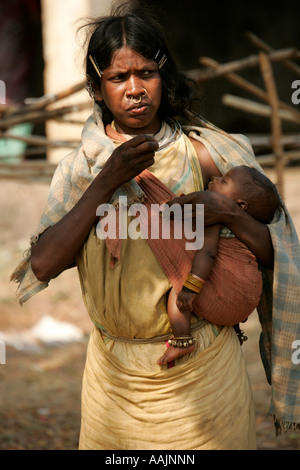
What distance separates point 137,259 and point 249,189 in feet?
1.36

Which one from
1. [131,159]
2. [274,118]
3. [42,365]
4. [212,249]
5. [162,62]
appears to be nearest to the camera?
[131,159]

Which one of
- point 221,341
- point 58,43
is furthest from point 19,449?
point 58,43

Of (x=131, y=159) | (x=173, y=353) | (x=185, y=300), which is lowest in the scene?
(x=173, y=353)

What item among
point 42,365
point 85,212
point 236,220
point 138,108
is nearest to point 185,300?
point 236,220

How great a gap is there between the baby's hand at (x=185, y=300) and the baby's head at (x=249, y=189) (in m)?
0.34

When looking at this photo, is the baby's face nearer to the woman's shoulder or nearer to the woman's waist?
the woman's shoulder

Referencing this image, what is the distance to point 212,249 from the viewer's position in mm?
2064

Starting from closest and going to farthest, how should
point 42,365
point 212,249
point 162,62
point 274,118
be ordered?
1. point 212,249
2. point 162,62
3. point 42,365
4. point 274,118

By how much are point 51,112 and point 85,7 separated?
8.38 ft

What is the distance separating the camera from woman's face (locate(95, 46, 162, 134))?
207cm

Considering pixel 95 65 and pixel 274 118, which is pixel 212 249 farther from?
pixel 274 118

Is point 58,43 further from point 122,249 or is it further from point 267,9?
point 122,249

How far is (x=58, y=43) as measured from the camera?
768cm

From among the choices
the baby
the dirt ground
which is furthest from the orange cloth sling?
the dirt ground
